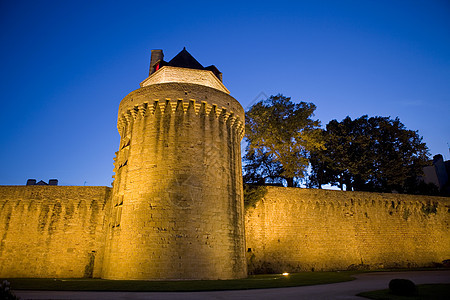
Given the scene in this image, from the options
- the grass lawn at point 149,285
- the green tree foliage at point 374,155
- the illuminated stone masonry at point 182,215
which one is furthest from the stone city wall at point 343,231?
the grass lawn at point 149,285

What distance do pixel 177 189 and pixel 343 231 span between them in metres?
14.8

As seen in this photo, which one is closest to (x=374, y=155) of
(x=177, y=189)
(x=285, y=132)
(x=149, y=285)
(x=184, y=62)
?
(x=285, y=132)

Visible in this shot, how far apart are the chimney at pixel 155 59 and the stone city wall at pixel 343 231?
491 inches

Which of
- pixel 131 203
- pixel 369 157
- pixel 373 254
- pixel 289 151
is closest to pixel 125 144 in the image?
pixel 131 203

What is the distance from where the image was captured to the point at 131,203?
562 inches

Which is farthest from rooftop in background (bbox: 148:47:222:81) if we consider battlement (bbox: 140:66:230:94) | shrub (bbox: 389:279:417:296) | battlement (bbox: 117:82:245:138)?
shrub (bbox: 389:279:417:296)

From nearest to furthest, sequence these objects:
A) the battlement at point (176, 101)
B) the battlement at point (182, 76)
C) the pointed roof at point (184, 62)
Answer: the battlement at point (176, 101) < the battlement at point (182, 76) < the pointed roof at point (184, 62)

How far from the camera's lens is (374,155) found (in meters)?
32.0

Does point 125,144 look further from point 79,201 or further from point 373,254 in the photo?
point 373,254

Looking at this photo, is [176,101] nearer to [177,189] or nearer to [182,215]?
[177,189]

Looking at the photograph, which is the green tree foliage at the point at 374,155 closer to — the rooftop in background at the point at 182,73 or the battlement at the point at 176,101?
the rooftop in background at the point at 182,73

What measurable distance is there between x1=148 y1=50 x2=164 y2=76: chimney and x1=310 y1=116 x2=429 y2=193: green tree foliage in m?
17.4

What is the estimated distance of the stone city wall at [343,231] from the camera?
2031 centimetres

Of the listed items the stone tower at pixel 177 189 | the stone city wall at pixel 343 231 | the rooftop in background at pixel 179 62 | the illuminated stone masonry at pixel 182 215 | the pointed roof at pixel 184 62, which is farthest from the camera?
the rooftop in background at pixel 179 62
